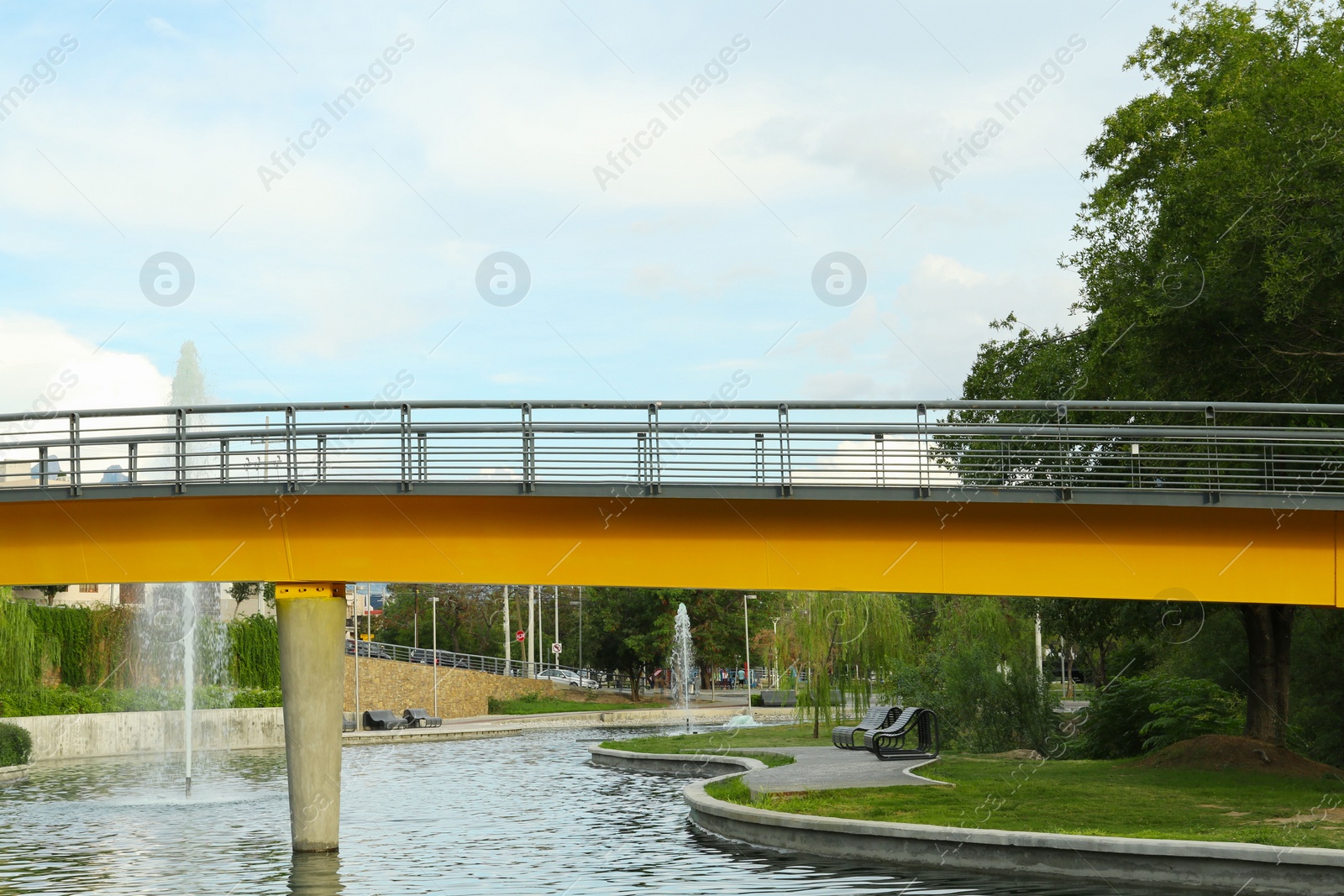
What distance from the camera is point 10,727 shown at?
41.9 meters

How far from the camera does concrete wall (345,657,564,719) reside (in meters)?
69.0

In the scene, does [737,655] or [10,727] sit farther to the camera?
[737,655]

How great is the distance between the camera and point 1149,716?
3206 cm

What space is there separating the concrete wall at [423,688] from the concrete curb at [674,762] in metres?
29.1

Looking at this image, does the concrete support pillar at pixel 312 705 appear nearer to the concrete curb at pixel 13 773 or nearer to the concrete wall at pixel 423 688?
the concrete curb at pixel 13 773

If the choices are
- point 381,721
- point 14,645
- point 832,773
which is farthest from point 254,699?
point 832,773

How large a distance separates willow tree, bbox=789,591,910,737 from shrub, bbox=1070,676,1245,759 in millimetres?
8506

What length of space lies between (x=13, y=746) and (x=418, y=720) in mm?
22192

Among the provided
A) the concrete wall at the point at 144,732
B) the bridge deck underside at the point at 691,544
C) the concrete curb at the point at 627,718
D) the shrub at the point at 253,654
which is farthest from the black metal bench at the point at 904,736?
the shrub at the point at 253,654

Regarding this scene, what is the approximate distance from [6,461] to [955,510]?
14.8 m

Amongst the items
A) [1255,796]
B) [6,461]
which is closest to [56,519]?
[6,461]

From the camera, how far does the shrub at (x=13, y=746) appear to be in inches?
1599

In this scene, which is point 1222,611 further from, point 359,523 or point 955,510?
point 359,523

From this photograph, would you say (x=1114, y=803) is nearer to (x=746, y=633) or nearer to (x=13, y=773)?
(x=13, y=773)
